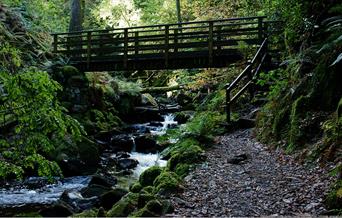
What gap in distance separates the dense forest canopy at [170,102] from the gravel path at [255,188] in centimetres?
26

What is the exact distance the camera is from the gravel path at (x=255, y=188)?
17.6 ft

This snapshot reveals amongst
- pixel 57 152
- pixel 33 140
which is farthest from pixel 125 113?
pixel 33 140

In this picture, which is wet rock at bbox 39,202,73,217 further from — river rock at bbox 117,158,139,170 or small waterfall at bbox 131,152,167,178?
river rock at bbox 117,158,139,170

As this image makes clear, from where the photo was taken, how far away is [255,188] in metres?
6.30

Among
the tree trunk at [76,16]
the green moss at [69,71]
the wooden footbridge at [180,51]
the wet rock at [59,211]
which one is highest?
the tree trunk at [76,16]

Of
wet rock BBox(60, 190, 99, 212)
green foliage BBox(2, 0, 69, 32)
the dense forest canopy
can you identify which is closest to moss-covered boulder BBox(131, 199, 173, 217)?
the dense forest canopy

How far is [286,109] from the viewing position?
908 centimetres

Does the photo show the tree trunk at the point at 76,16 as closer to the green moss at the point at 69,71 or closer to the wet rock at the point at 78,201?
the green moss at the point at 69,71

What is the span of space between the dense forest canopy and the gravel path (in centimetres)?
26

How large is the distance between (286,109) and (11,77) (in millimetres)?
6172

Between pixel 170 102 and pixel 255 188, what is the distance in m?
20.0

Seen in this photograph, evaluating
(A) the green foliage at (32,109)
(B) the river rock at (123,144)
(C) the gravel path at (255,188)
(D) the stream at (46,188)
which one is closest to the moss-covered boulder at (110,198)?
(C) the gravel path at (255,188)

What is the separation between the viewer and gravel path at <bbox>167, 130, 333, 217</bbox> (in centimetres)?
535

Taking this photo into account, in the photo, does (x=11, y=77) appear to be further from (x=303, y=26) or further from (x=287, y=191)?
(x=303, y=26)
